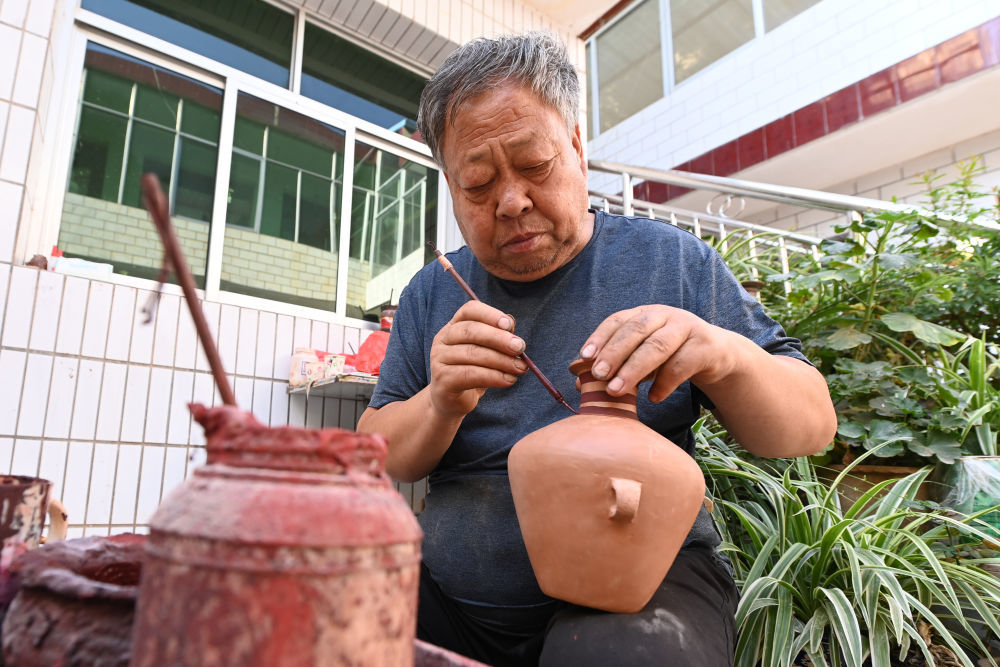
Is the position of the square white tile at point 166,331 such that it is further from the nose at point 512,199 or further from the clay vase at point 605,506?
the clay vase at point 605,506

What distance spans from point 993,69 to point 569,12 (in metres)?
3.12

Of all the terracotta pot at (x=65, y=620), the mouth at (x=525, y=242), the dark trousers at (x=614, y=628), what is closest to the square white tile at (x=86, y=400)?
the dark trousers at (x=614, y=628)

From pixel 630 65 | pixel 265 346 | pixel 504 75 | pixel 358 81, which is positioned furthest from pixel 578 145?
pixel 630 65

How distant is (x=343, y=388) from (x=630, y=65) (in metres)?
6.50

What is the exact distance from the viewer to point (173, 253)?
1.69 ft

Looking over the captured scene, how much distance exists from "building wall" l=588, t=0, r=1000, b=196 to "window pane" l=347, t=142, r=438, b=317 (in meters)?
3.74

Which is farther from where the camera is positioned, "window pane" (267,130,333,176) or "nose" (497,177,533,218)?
"window pane" (267,130,333,176)

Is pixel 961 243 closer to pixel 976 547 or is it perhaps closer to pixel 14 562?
pixel 976 547

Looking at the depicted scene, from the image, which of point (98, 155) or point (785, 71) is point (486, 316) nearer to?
point (98, 155)

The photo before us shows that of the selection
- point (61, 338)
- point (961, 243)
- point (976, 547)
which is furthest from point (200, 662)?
point (961, 243)

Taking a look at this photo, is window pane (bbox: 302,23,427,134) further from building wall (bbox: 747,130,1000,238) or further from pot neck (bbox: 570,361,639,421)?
pot neck (bbox: 570,361,639,421)

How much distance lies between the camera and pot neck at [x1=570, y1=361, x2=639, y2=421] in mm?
1050

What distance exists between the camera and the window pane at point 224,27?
10.6 feet

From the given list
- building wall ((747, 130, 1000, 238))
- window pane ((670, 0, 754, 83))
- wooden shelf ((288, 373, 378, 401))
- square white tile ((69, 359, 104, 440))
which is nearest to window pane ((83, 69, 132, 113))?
square white tile ((69, 359, 104, 440))
